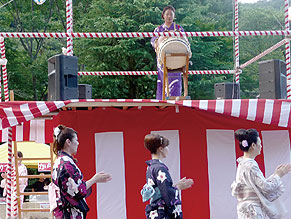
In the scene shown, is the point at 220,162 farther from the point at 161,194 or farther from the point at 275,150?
the point at 161,194

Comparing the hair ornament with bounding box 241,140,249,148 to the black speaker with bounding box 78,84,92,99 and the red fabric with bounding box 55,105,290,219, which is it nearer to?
the red fabric with bounding box 55,105,290,219

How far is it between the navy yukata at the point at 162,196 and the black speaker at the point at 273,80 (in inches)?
134

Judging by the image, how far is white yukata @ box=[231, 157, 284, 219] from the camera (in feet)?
14.2

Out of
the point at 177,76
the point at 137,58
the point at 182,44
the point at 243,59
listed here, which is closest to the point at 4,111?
the point at 182,44

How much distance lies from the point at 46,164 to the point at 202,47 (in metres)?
8.90

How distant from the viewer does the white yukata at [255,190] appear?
171 inches

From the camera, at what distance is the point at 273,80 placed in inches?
273

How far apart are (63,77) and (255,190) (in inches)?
112

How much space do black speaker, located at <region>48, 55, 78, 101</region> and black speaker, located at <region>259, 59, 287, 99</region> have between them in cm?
287

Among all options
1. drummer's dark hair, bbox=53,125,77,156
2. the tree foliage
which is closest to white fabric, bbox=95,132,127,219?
drummer's dark hair, bbox=53,125,77,156

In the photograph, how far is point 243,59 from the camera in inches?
1041

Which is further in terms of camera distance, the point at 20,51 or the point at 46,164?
the point at 20,51

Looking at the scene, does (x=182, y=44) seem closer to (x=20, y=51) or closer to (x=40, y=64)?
(x=40, y=64)

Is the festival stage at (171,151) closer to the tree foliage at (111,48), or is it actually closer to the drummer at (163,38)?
the drummer at (163,38)
